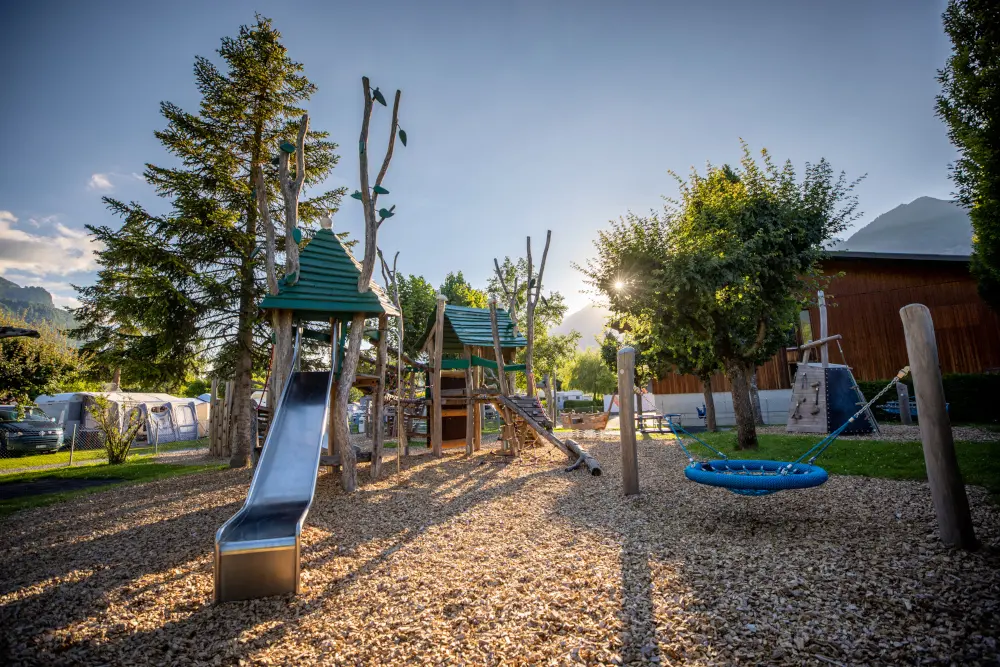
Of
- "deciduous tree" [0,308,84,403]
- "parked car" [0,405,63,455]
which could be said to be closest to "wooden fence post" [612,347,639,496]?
"parked car" [0,405,63,455]

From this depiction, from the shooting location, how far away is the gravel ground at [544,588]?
9.82 feet

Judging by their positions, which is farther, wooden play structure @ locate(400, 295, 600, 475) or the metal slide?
wooden play structure @ locate(400, 295, 600, 475)

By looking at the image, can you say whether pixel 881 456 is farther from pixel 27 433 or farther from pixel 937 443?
pixel 27 433

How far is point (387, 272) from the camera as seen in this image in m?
20.2

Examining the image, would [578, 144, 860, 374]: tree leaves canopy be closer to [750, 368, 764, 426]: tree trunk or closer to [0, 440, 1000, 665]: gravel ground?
[0, 440, 1000, 665]: gravel ground

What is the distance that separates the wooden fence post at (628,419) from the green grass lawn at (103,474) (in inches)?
426

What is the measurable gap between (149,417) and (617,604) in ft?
85.5

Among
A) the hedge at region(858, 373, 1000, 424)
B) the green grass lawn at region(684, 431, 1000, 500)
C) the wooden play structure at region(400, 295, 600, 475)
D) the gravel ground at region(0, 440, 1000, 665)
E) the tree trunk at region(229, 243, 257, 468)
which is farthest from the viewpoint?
the hedge at region(858, 373, 1000, 424)

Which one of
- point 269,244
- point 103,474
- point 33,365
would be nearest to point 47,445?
point 33,365

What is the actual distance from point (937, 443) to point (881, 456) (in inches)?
256

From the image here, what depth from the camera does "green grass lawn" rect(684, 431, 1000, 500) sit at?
23.7ft

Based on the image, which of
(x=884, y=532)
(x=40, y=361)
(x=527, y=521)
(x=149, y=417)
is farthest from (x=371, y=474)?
(x=40, y=361)

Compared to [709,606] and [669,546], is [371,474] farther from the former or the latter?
[709,606]

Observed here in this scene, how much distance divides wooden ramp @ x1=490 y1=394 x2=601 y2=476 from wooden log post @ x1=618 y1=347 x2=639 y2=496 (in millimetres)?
3135
